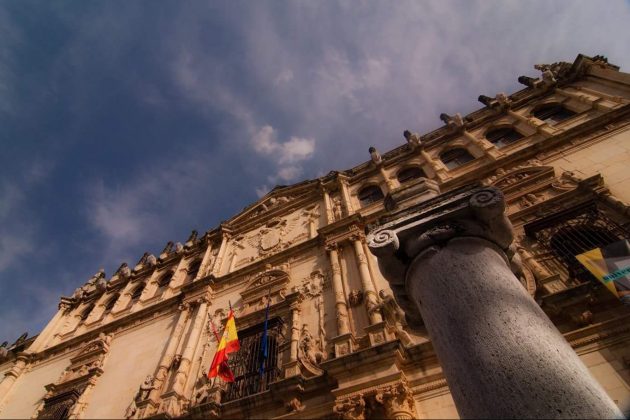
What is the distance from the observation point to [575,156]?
441 inches

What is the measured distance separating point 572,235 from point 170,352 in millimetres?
12300

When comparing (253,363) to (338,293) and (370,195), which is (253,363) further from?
(370,195)

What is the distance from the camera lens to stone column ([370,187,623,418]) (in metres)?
2.52

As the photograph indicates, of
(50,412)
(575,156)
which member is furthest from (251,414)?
(575,156)

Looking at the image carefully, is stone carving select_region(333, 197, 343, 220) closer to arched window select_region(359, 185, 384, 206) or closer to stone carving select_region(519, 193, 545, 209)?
arched window select_region(359, 185, 384, 206)

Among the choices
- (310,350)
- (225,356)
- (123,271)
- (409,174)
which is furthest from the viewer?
(123,271)

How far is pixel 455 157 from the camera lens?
15328 millimetres

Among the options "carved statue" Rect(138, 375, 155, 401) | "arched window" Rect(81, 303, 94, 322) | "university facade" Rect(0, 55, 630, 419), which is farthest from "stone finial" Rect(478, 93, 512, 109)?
"arched window" Rect(81, 303, 94, 322)

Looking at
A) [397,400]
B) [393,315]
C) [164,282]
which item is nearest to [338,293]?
[393,315]

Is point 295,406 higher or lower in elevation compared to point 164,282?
lower

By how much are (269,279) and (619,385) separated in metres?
10.00

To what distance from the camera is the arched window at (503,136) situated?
14291mm

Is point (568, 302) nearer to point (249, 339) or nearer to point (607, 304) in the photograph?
point (607, 304)

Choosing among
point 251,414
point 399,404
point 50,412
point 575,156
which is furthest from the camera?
point 50,412
